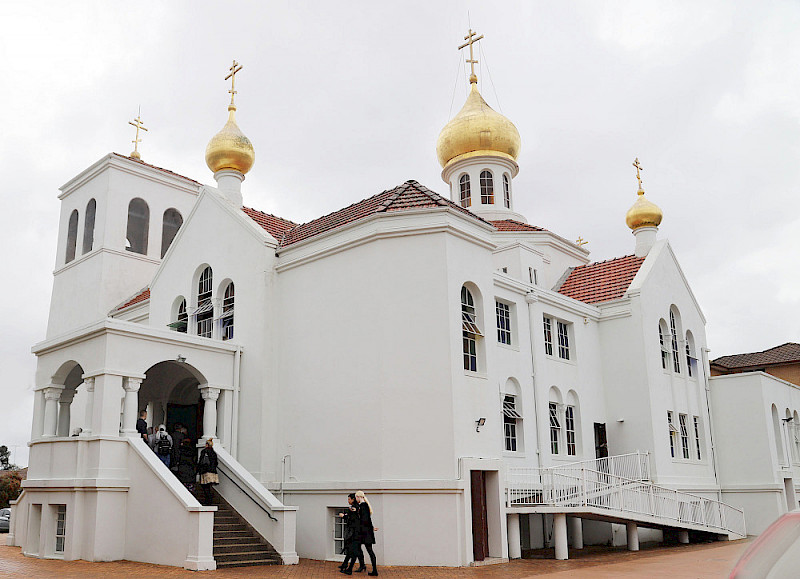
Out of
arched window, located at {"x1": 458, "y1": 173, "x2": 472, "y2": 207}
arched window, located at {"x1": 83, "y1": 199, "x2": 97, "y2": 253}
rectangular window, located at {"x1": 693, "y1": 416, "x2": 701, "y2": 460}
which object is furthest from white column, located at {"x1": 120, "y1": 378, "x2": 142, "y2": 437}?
rectangular window, located at {"x1": 693, "y1": 416, "x2": 701, "y2": 460}

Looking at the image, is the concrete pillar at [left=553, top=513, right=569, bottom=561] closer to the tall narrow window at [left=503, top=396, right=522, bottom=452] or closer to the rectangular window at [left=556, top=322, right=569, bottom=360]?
the tall narrow window at [left=503, top=396, right=522, bottom=452]

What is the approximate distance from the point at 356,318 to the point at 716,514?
46.6 ft

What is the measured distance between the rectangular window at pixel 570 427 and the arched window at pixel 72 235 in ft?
66.1

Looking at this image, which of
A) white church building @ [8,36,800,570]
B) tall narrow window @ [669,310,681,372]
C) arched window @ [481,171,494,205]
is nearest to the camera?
white church building @ [8,36,800,570]

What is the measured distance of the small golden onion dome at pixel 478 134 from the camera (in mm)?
30219

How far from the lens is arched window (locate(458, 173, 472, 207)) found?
30.8 m

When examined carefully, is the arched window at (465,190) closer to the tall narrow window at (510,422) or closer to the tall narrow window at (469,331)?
the tall narrow window at (510,422)

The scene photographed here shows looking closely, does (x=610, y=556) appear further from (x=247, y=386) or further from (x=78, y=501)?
(x=78, y=501)

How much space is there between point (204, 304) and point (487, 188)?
43.9 ft

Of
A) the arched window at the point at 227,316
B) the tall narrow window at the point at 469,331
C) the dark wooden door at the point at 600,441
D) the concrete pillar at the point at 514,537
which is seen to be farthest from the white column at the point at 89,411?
the dark wooden door at the point at 600,441

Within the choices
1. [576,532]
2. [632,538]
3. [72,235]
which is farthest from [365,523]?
[72,235]

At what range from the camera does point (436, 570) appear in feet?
48.6

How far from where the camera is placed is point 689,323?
2830cm

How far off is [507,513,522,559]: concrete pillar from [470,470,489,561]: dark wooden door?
38.2 inches
